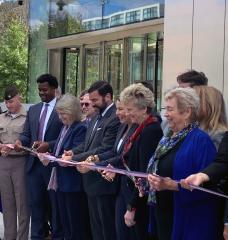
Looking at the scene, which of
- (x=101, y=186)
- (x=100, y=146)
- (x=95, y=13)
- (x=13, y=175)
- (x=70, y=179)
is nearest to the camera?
(x=101, y=186)

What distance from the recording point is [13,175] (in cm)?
725

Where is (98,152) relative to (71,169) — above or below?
above

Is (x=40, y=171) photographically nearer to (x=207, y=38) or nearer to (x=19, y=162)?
(x=19, y=162)

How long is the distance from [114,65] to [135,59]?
3.50 ft

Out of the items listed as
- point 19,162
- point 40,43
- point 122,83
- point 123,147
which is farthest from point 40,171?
point 40,43

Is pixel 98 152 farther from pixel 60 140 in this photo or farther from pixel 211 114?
pixel 211 114

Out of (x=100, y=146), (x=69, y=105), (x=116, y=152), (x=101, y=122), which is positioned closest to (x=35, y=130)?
(x=69, y=105)

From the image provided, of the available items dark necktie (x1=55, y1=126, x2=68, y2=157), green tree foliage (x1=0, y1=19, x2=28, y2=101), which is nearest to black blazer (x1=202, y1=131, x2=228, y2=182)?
dark necktie (x1=55, y1=126, x2=68, y2=157)

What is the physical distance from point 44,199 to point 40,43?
33.4ft

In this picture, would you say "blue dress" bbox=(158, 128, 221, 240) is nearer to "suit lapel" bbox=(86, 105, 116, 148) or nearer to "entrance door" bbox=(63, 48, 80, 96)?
"suit lapel" bbox=(86, 105, 116, 148)

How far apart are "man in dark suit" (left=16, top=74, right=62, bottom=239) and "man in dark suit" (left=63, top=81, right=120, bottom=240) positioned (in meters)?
0.86

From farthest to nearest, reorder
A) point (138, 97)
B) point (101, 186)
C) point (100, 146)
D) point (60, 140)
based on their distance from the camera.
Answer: point (60, 140), point (100, 146), point (101, 186), point (138, 97)

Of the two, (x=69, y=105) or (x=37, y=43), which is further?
(x=37, y=43)

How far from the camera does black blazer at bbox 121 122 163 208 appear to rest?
4.96 meters
